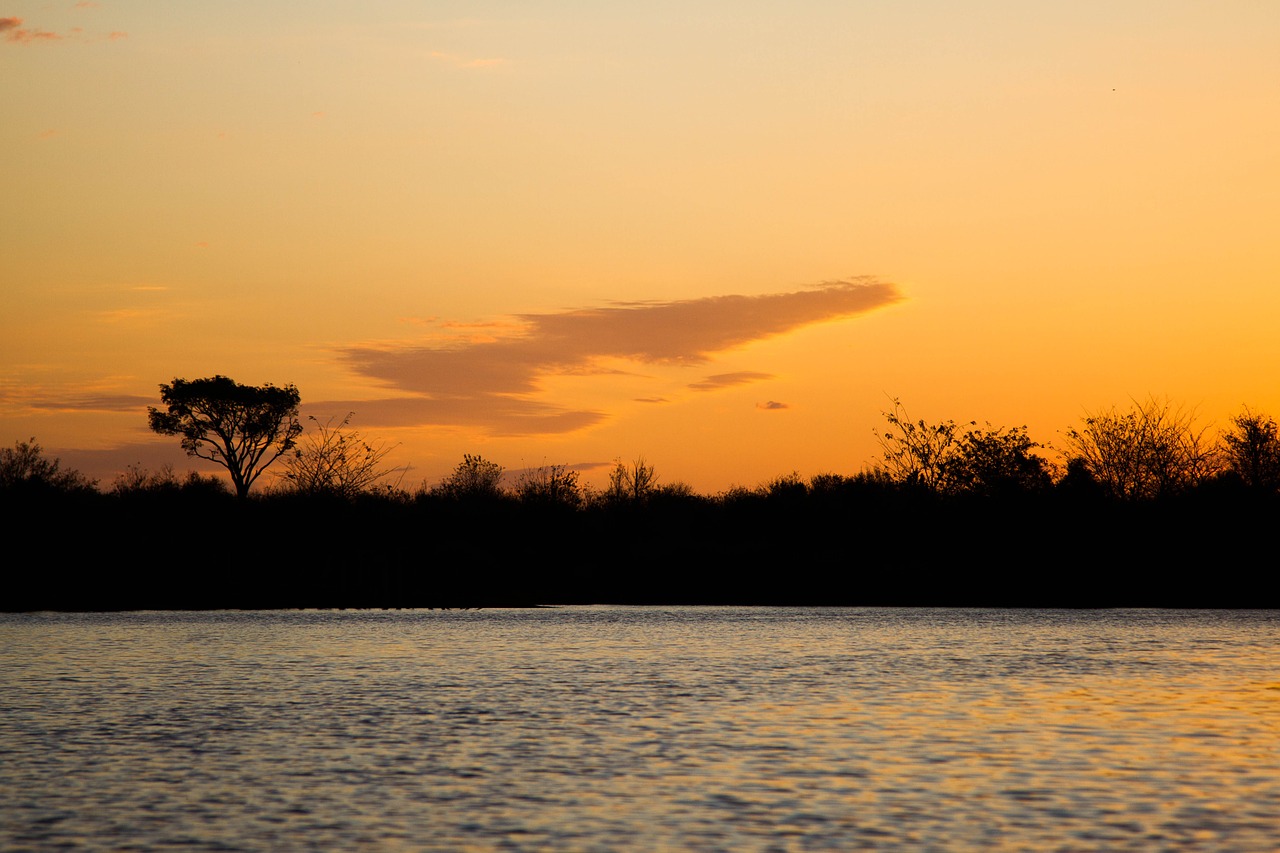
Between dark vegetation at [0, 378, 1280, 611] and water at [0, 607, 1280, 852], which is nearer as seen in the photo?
water at [0, 607, 1280, 852]

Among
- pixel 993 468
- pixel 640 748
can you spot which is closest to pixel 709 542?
pixel 993 468

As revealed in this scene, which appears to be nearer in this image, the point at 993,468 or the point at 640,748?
the point at 640,748

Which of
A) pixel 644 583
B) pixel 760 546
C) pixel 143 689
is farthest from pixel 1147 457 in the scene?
pixel 143 689

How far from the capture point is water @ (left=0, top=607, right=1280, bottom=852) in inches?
721

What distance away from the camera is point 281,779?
2291cm

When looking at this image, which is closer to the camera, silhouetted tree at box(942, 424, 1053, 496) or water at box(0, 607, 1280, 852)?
water at box(0, 607, 1280, 852)

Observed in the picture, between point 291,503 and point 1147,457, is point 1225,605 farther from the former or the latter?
point 291,503

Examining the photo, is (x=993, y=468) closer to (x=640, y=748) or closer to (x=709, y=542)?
(x=709, y=542)

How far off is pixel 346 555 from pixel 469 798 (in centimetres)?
7687

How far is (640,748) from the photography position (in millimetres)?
26406

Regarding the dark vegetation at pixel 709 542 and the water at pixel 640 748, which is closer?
the water at pixel 640 748

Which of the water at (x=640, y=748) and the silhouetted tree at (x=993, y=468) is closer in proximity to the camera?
the water at (x=640, y=748)

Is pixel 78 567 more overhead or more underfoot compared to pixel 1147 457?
more underfoot

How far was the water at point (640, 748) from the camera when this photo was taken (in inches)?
721
